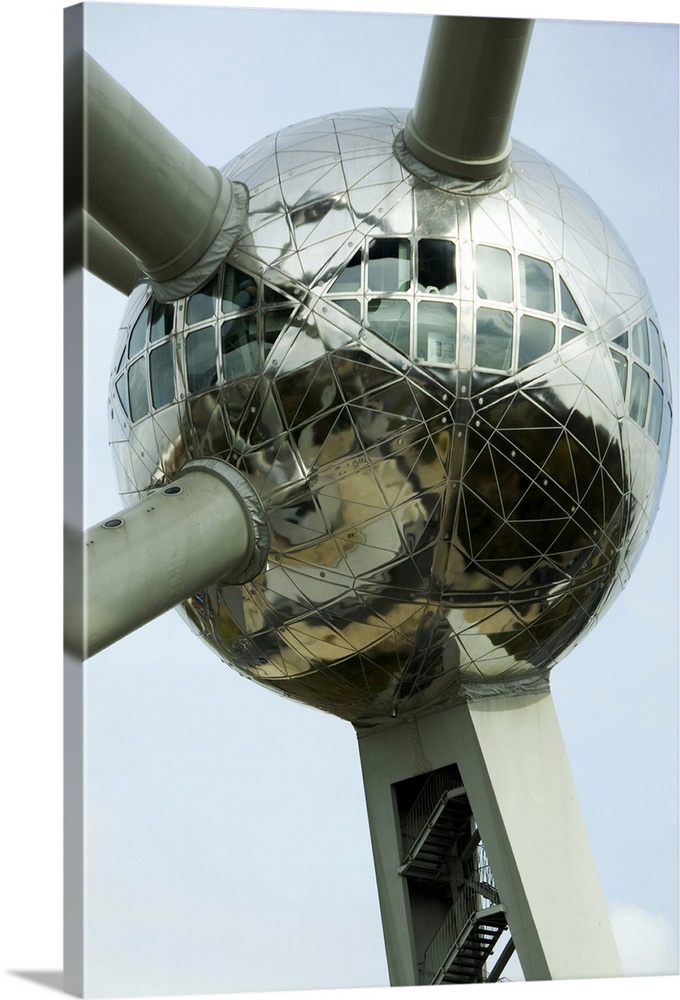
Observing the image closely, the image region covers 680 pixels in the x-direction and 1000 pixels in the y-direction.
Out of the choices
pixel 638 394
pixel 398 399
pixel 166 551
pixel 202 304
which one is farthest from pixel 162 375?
pixel 638 394

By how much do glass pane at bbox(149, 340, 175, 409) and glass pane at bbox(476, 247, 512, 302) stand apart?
2019mm

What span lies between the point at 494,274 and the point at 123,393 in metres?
2.65

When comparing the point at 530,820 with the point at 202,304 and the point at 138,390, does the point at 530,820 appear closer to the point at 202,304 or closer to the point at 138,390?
the point at 138,390

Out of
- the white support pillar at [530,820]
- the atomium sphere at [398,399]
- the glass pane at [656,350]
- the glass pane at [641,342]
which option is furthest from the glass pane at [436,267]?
the white support pillar at [530,820]

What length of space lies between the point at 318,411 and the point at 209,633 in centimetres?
218

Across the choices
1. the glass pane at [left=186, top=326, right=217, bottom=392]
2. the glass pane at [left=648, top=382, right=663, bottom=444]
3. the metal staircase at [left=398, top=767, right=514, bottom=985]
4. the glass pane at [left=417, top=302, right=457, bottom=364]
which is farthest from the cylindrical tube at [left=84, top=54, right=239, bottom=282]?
the metal staircase at [left=398, top=767, right=514, bottom=985]

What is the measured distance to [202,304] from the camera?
30.8 ft

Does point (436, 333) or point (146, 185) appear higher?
point (146, 185)

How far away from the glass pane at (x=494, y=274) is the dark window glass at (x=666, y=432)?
1.91m

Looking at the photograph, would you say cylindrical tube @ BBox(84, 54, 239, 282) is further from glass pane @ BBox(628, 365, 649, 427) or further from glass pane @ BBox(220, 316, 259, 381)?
glass pane @ BBox(628, 365, 649, 427)

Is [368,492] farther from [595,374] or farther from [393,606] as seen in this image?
[595,374]

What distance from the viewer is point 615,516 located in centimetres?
998

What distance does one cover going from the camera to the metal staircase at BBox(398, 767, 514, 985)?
11.4 meters

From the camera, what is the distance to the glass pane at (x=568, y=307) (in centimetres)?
945
